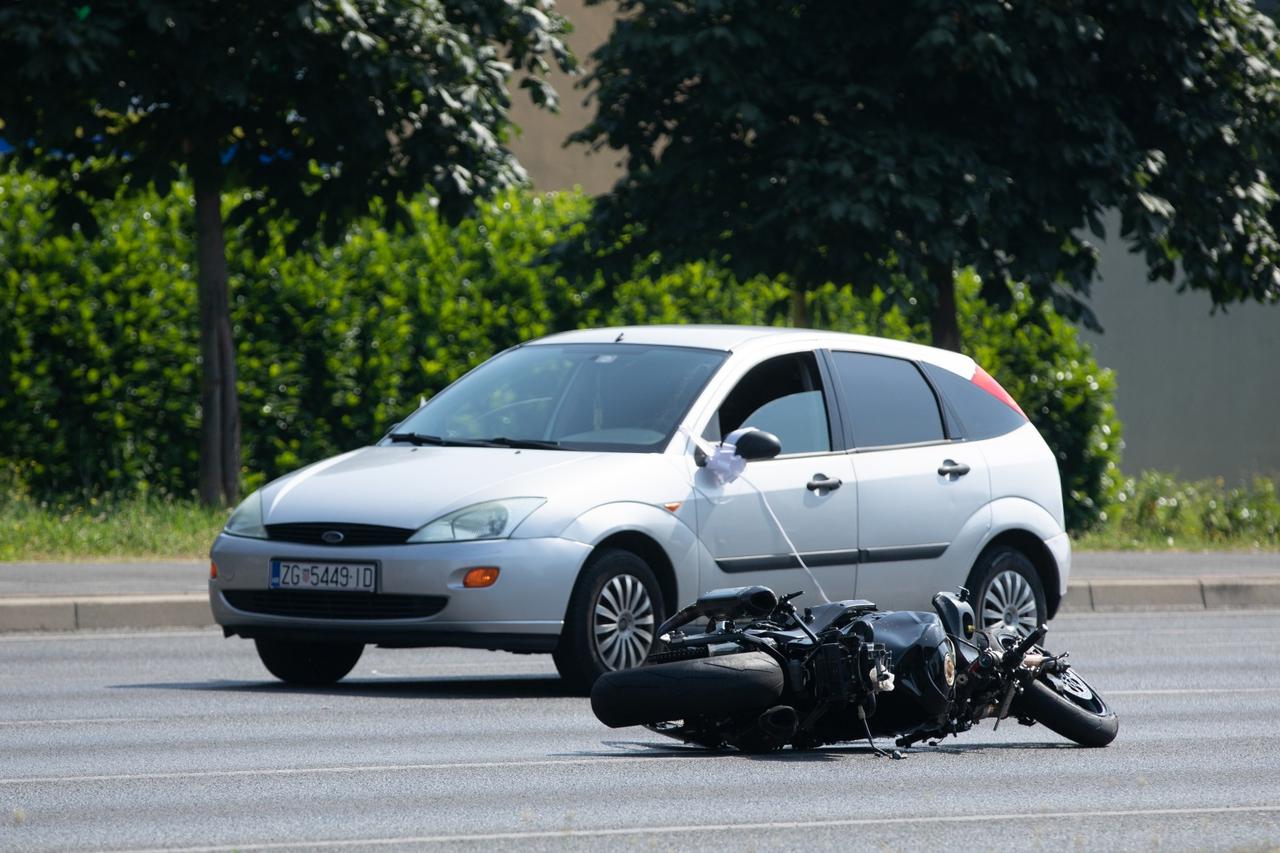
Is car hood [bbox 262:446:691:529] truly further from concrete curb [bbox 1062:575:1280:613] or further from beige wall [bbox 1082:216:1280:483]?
beige wall [bbox 1082:216:1280:483]

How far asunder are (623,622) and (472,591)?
29.5 inches

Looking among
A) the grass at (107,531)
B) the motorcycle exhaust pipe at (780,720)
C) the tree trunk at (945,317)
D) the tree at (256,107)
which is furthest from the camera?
the tree trunk at (945,317)

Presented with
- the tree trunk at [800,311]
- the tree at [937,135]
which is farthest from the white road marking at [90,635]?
the tree trunk at [800,311]

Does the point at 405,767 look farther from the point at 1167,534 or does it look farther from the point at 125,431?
the point at 1167,534

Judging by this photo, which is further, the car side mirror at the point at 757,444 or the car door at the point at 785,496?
the car door at the point at 785,496

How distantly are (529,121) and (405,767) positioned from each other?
23055 mm

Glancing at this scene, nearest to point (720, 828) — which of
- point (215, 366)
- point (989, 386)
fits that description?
point (989, 386)

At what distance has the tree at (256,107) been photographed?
1579 centimetres

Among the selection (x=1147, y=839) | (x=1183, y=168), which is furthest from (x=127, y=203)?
(x=1147, y=839)

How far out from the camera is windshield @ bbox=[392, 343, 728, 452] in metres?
10.4

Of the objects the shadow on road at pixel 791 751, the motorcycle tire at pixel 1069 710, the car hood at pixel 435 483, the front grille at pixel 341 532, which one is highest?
the car hood at pixel 435 483

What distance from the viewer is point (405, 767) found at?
764 centimetres

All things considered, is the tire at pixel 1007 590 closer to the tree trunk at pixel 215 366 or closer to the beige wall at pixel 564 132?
the tree trunk at pixel 215 366

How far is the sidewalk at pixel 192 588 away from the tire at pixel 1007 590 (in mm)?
4827
